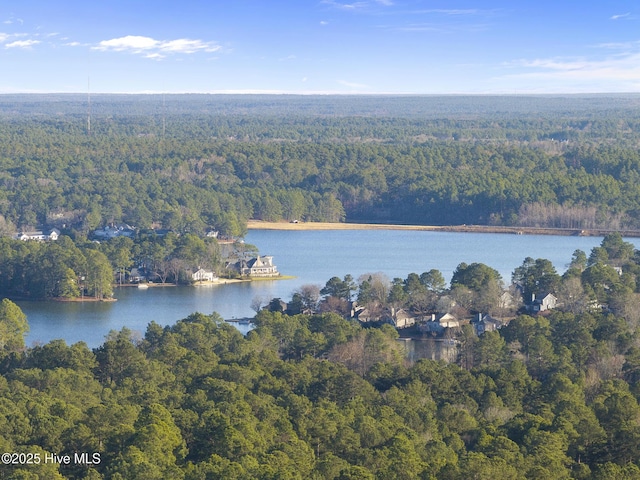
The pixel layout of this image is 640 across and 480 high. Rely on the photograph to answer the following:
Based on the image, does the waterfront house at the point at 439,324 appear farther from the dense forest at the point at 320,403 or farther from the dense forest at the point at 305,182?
the dense forest at the point at 305,182

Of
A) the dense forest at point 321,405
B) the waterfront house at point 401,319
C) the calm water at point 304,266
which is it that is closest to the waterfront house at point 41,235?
the calm water at point 304,266

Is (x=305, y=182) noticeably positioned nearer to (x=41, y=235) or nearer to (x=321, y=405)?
(x=41, y=235)

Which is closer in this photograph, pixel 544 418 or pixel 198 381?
pixel 544 418

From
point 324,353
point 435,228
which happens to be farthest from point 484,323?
point 435,228

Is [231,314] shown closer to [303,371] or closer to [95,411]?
[303,371]

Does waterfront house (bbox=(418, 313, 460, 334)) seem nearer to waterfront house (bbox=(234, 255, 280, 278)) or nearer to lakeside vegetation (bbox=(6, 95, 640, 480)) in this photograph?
lakeside vegetation (bbox=(6, 95, 640, 480))

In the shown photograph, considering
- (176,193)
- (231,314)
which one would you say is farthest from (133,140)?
(231,314)

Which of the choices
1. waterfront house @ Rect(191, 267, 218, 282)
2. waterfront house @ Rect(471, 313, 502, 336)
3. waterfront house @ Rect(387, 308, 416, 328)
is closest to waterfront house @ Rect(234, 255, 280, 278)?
waterfront house @ Rect(191, 267, 218, 282)
